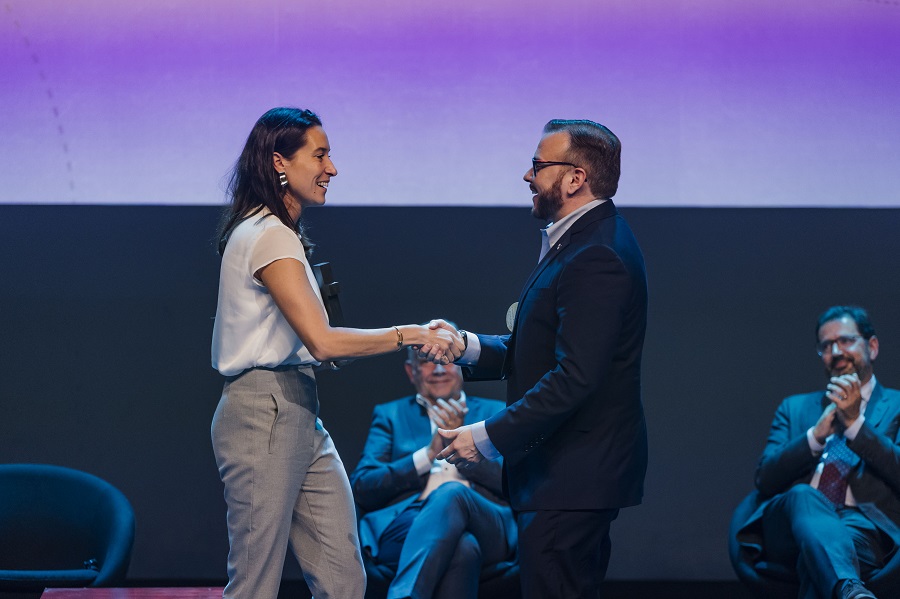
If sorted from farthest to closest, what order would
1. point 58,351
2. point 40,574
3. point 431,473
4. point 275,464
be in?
point 58,351 → point 431,473 → point 40,574 → point 275,464

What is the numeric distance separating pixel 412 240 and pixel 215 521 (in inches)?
61.0

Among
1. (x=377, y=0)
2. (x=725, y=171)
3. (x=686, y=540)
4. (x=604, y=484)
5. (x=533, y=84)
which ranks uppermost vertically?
(x=377, y=0)

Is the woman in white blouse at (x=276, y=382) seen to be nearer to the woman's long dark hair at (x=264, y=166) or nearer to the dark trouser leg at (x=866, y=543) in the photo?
the woman's long dark hair at (x=264, y=166)

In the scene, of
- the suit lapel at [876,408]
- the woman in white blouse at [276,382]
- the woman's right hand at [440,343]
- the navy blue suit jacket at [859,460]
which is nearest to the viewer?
the woman in white blouse at [276,382]

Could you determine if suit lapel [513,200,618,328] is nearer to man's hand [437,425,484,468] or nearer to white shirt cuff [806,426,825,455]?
man's hand [437,425,484,468]

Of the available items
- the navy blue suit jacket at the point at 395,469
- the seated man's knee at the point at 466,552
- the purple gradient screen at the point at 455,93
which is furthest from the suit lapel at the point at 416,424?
the purple gradient screen at the point at 455,93

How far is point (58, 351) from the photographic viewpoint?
4.53 meters

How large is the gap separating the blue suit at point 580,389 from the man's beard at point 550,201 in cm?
11

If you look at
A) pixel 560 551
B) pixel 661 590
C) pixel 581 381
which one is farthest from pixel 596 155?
pixel 661 590

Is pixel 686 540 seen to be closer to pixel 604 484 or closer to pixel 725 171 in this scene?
pixel 725 171

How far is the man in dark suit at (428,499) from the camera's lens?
144 inches

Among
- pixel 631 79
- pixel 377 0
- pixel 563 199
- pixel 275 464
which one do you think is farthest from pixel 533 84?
pixel 275 464

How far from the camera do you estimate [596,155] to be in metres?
2.88

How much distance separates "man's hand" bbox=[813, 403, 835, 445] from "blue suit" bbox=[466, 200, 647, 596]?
141 centimetres
